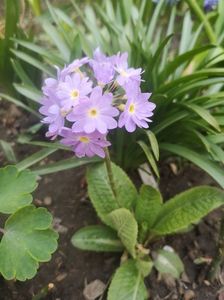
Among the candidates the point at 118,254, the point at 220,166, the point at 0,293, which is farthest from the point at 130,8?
the point at 0,293

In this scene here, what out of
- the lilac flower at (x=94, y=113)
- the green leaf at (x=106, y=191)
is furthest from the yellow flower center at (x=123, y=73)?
the green leaf at (x=106, y=191)

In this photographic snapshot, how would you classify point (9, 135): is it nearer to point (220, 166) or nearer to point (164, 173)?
point (164, 173)

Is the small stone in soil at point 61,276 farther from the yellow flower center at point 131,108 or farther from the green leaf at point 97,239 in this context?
the yellow flower center at point 131,108

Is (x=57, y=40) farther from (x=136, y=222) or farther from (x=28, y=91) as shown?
(x=136, y=222)

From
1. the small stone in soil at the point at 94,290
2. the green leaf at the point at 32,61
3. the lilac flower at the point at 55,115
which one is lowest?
the small stone in soil at the point at 94,290

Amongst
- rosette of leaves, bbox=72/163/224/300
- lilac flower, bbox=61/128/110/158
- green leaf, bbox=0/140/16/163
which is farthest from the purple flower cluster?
green leaf, bbox=0/140/16/163

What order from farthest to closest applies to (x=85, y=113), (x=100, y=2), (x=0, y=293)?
1. (x=100, y=2)
2. (x=0, y=293)
3. (x=85, y=113)

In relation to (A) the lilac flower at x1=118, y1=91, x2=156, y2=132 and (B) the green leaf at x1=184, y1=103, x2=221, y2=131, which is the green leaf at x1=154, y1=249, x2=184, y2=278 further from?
(A) the lilac flower at x1=118, y1=91, x2=156, y2=132

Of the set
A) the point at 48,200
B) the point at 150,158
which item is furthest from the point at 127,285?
the point at 48,200
